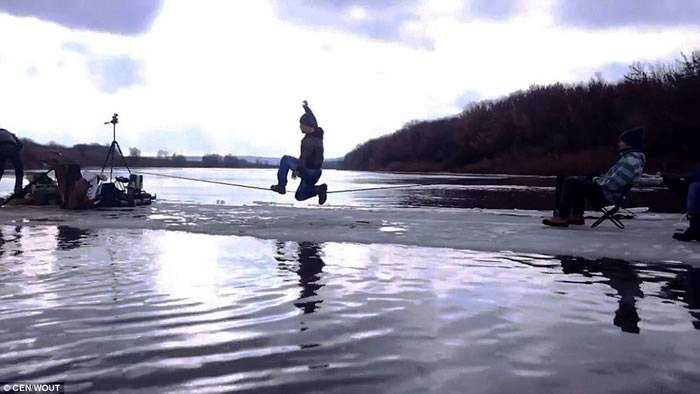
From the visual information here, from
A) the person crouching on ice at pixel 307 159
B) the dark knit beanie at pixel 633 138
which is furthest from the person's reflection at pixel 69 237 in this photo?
the dark knit beanie at pixel 633 138

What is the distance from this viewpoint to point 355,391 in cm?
340

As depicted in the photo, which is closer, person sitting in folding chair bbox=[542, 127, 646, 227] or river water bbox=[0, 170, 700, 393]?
river water bbox=[0, 170, 700, 393]

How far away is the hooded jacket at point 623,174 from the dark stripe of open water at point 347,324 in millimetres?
3308

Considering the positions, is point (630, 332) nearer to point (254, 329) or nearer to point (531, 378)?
point (531, 378)

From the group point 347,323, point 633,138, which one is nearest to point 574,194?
point 633,138

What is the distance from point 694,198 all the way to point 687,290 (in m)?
3.84

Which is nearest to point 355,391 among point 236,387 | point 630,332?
point 236,387

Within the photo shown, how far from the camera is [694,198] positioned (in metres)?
9.34

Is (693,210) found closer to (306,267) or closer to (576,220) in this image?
(576,220)

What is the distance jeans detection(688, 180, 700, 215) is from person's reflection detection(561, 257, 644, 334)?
235 cm

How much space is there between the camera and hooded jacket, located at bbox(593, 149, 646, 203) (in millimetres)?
10609

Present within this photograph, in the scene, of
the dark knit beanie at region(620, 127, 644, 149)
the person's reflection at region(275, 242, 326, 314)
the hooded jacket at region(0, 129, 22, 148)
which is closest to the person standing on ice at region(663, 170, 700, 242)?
the dark knit beanie at region(620, 127, 644, 149)

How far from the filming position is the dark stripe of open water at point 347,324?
359 cm

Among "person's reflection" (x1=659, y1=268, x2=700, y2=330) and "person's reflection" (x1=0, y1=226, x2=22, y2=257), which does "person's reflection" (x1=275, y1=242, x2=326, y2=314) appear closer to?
"person's reflection" (x1=659, y1=268, x2=700, y2=330)
